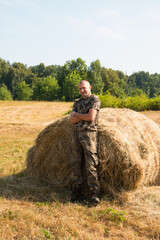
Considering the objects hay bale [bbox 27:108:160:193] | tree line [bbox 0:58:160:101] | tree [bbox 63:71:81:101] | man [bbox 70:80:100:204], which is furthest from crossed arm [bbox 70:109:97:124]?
tree [bbox 63:71:81:101]

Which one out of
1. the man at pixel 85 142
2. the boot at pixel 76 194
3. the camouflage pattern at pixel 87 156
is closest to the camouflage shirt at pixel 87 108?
the man at pixel 85 142

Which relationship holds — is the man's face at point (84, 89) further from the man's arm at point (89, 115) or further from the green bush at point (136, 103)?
the green bush at point (136, 103)

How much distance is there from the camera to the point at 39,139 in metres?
5.93

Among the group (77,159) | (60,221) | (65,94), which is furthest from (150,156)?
(65,94)

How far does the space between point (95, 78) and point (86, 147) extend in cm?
5874

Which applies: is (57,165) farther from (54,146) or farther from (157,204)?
(157,204)

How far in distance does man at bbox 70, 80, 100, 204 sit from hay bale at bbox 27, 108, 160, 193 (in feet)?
0.74

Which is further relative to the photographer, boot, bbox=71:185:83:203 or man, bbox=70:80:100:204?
boot, bbox=71:185:83:203

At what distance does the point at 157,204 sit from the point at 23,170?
3.77 metres

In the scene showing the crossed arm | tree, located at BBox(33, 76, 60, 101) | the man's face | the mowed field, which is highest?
tree, located at BBox(33, 76, 60, 101)

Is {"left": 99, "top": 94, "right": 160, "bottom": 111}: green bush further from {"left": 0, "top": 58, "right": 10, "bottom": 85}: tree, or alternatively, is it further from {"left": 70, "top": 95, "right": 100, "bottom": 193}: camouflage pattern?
{"left": 0, "top": 58, "right": 10, "bottom": 85}: tree

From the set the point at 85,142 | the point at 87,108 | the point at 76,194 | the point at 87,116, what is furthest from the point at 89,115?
the point at 76,194

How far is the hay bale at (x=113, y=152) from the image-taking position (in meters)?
4.73

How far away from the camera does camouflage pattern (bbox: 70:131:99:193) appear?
15.5ft
